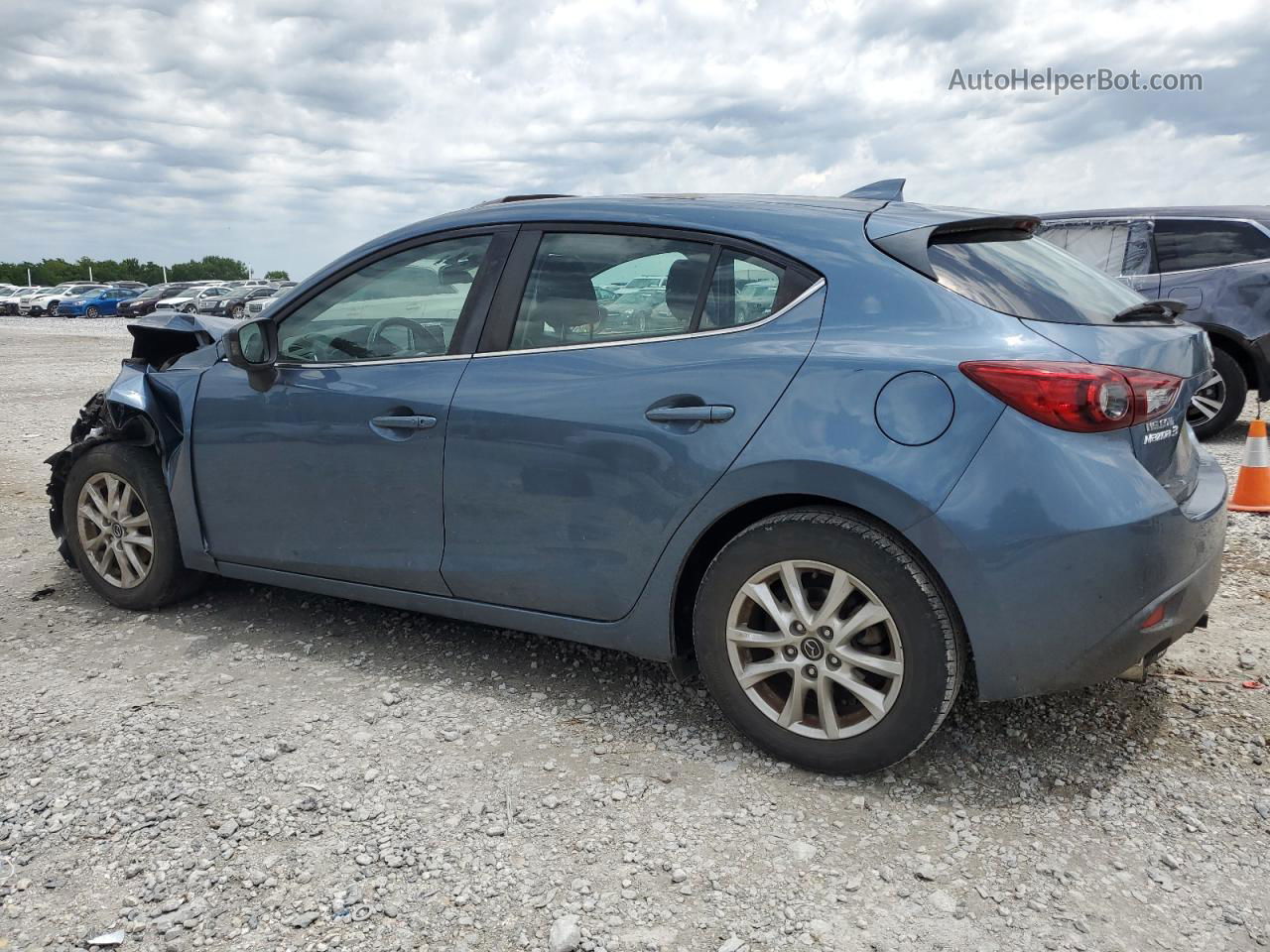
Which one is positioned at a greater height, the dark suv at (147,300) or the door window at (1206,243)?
the door window at (1206,243)

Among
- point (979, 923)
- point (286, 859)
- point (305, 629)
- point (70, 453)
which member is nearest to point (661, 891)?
point (979, 923)

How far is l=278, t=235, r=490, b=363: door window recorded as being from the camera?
3.63m

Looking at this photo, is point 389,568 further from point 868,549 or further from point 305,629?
point 868,549

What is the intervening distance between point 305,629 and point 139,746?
3.49ft

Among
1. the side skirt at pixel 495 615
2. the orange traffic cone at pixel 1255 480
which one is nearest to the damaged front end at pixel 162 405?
the side skirt at pixel 495 615

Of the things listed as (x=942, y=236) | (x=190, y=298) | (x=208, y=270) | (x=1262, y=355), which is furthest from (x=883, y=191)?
(x=208, y=270)

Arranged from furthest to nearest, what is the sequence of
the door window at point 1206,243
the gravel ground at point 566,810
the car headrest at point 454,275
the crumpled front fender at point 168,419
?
the door window at point 1206,243 < the crumpled front fender at point 168,419 < the car headrest at point 454,275 < the gravel ground at point 566,810

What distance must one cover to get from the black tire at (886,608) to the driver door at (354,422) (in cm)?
108

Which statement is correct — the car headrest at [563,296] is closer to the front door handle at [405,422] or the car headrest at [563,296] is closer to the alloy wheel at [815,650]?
the front door handle at [405,422]

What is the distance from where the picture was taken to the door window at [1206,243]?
26.9ft

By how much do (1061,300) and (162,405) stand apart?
3465 mm

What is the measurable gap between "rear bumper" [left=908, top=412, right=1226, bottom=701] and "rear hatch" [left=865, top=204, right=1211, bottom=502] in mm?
171

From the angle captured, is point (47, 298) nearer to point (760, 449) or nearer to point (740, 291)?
point (740, 291)

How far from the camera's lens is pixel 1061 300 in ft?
9.68
